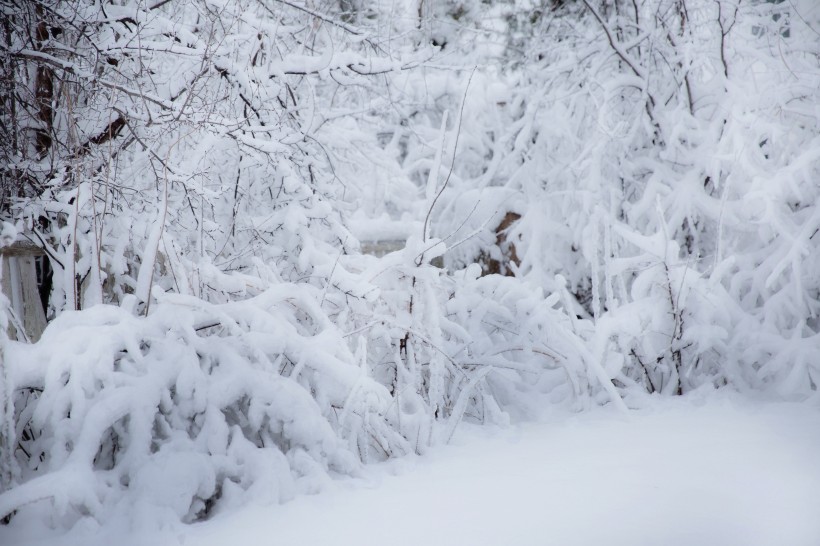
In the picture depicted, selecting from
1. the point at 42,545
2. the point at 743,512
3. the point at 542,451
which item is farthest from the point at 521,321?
the point at 42,545

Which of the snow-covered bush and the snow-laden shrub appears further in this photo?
the snow-covered bush

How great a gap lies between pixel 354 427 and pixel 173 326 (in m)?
0.91

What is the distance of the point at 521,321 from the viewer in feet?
14.8

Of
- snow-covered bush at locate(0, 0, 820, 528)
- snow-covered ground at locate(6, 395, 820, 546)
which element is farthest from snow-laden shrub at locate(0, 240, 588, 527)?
snow-covered ground at locate(6, 395, 820, 546)

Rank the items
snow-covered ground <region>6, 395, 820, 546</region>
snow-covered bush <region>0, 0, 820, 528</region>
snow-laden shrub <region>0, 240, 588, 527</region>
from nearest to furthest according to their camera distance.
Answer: snow-covered ground <region>6, 395, 820, 546</region> < snow-laden shrub <region>0, 240, 588, 527</region> < snow-covered bush <region>0, 0, 820, 528</region>

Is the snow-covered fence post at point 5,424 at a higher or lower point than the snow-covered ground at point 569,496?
higher

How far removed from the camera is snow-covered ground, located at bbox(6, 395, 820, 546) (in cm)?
235

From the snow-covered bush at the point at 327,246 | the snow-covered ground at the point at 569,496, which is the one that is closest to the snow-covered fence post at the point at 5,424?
the snow-covered bush at the point at 327,246

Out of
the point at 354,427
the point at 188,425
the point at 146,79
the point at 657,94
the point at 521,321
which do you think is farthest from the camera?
the point at 657,94

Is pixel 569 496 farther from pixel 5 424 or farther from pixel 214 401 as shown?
pixel 5 424

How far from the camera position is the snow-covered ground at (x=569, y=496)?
2.35 metres

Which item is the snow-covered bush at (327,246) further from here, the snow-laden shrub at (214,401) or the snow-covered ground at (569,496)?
the snow-covered ground at (569,496)

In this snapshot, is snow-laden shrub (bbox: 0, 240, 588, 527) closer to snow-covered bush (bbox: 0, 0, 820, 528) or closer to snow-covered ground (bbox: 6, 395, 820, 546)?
snow-covered bush (bbox: 0, 0, 820, 528)

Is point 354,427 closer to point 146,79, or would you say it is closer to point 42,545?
point 42,545
